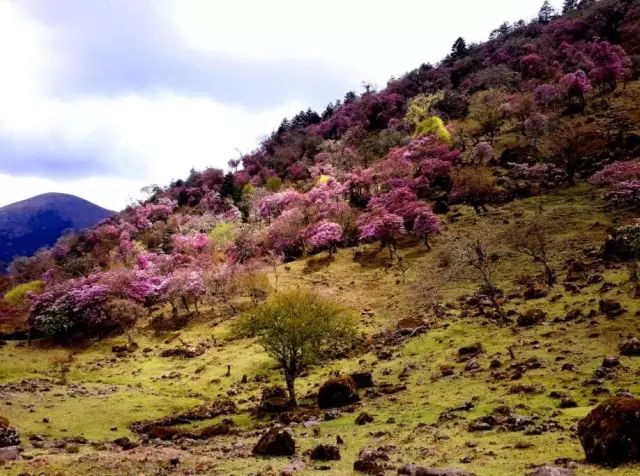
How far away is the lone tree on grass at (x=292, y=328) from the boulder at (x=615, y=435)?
21655 mm

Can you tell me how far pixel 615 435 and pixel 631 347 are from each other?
50.4ft

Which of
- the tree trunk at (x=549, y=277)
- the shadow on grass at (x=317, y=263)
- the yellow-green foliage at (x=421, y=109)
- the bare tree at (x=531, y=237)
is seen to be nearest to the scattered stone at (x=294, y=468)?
the tree trunk at (x=549, y=277)

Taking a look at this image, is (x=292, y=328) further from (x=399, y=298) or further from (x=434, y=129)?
(x=434, y=129)

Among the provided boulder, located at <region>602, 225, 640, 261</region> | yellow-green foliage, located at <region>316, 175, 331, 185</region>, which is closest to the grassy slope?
boulder, located at <region>602, 225, 640, 261</region>

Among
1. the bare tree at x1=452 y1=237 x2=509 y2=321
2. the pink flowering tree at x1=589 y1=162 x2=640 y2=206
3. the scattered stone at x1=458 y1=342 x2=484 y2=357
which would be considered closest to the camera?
the scattered stone at x1=458 y1=342 x2=484 y2=357

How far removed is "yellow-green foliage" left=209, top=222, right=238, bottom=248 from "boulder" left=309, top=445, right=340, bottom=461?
6253cm

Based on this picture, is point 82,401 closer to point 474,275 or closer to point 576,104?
point 474,275

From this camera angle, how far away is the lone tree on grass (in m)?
35.7

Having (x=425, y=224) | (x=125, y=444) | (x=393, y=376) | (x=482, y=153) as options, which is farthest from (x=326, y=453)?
(x=482, y=153)

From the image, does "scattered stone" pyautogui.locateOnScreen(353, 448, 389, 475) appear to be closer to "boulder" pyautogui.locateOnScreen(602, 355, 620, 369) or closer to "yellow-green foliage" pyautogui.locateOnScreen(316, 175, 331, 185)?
"boulder" pyautogui.locateOnScreen(602, 355, 620, 369)

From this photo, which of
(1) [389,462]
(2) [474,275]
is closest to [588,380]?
(1) [389,462]

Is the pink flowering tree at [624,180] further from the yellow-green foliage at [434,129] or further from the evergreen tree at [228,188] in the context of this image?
the evergreen tree at [228,188]

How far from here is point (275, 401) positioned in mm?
35406

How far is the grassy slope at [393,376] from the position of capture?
20.7 meters
